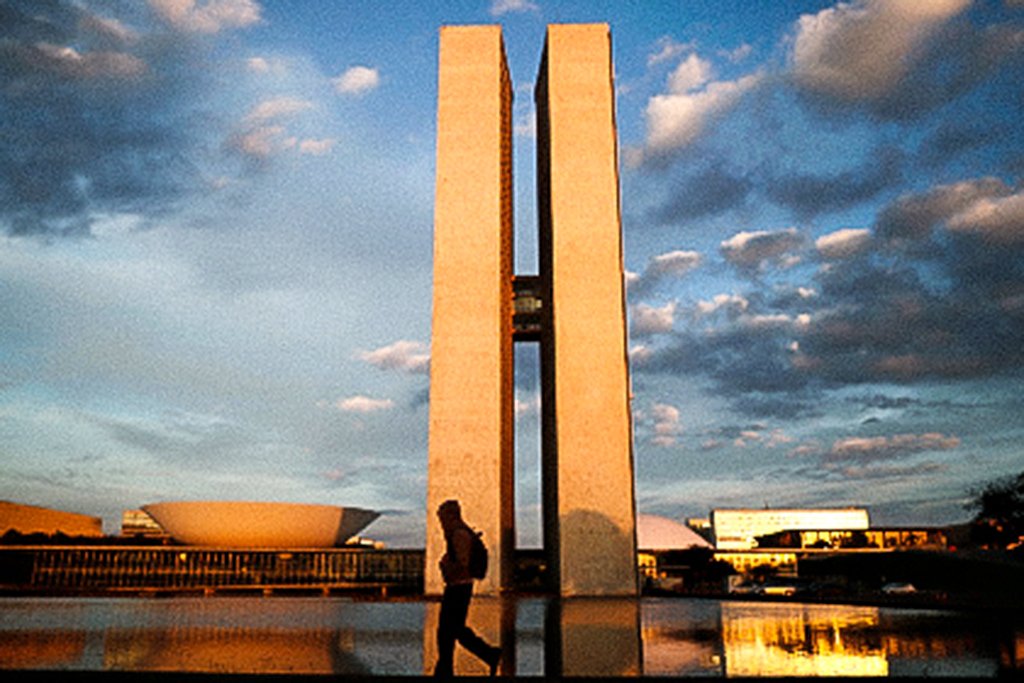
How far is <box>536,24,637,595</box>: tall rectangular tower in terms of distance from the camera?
1227 inches

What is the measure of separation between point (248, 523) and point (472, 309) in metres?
18.6

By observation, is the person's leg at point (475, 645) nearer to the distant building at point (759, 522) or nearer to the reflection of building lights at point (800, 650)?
the reflection of building lights at point (800, 650)

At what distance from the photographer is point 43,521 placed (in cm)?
6234

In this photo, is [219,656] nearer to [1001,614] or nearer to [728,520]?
[1001,614]

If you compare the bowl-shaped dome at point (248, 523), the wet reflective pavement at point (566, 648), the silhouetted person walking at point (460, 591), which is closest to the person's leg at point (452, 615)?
the silhouetted person walking at point (460, 591)

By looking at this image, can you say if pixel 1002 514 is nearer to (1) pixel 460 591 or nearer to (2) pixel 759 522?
(1) pixel 460 591

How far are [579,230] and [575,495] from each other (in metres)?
11.7

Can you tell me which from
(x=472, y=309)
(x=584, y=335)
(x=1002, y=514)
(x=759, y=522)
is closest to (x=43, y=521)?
(x=472, y=309)

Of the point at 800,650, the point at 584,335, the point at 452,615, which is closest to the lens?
the point at 452,615

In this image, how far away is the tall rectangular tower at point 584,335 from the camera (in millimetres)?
31172

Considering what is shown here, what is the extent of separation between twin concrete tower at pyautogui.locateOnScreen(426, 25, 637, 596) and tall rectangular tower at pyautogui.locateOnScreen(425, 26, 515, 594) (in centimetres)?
6

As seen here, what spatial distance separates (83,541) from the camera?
147ft

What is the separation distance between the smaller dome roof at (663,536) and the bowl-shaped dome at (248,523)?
2384 cm

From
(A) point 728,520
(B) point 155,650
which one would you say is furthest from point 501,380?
(A) point 728,520
